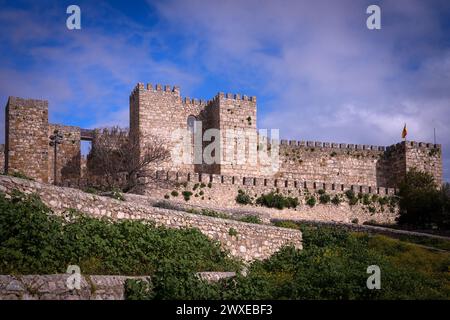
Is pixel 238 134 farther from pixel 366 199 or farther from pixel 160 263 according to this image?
pixel 160 263

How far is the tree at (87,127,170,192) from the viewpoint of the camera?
29.2 m

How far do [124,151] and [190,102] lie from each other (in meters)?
7.37

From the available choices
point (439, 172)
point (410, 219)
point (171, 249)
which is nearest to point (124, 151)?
point (410, 219)

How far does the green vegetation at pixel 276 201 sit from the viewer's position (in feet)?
100

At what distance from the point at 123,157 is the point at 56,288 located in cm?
2422

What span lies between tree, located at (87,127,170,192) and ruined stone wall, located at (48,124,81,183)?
938 mm

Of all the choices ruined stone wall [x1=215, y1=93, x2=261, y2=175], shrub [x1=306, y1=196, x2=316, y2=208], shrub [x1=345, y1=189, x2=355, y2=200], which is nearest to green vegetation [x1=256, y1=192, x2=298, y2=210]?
shrub [x1=306, y1=196, x2=316, y2=208]

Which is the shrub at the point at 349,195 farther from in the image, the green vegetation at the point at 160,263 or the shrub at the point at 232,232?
the shrub at the point at 232,232

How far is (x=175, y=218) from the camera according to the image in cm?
1452

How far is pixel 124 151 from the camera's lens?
32.8 metres

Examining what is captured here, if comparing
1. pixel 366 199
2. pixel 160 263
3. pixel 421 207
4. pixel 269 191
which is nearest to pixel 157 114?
pixel 269 191

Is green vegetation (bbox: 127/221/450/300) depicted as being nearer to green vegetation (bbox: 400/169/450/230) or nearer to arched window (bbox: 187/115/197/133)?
green vegetation (bbox: 400/169/450/230)

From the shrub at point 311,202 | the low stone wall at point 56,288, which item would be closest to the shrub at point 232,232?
the low stone wall at point 56,288

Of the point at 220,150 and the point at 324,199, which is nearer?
the point at 324,199
